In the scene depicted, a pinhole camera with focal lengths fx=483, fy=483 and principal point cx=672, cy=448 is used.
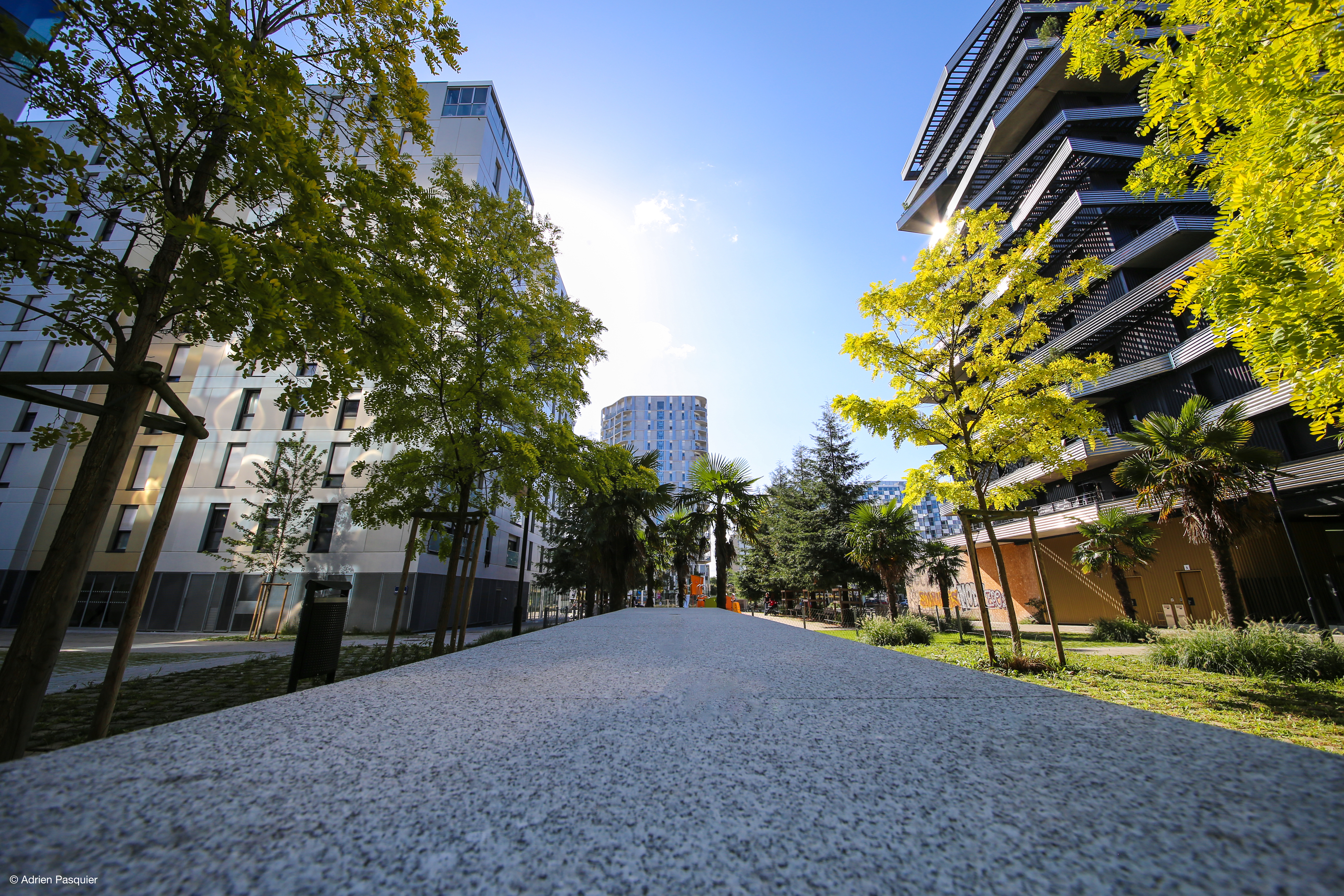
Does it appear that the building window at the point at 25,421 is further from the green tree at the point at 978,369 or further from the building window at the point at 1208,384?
the building window at the point at 1208,384

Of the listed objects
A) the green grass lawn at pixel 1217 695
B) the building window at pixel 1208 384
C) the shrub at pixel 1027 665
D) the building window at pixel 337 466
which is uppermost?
the building window at pixel 1208 384

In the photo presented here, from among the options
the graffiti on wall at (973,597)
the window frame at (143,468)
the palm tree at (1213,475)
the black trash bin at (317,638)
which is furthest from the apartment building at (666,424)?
the black trash bin at (317,638)

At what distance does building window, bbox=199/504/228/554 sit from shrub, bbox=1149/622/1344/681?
3275 cm

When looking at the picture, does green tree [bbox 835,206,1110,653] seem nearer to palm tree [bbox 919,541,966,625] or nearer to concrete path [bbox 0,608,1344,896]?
concrete path [bbox 0,608,1344,896]

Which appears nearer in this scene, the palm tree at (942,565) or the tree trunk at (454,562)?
the tree trunk at (454,562)

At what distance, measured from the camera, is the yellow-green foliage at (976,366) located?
885 cm

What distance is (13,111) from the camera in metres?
5.55

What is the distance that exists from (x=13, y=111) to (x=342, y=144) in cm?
1765

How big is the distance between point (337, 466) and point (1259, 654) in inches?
1143

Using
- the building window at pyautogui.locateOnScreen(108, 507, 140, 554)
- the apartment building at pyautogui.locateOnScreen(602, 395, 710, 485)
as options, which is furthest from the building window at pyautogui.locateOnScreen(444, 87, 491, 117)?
the apartment building at pyautogui.locateOnScreen(602, 395, 710, 485)

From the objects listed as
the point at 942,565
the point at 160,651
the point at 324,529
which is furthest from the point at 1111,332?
the point at 160,651

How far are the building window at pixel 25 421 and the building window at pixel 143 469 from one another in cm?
438

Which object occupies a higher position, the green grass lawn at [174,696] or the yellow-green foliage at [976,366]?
the yellow-green foliage at [976,366]

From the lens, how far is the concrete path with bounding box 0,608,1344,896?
1.29 meters
